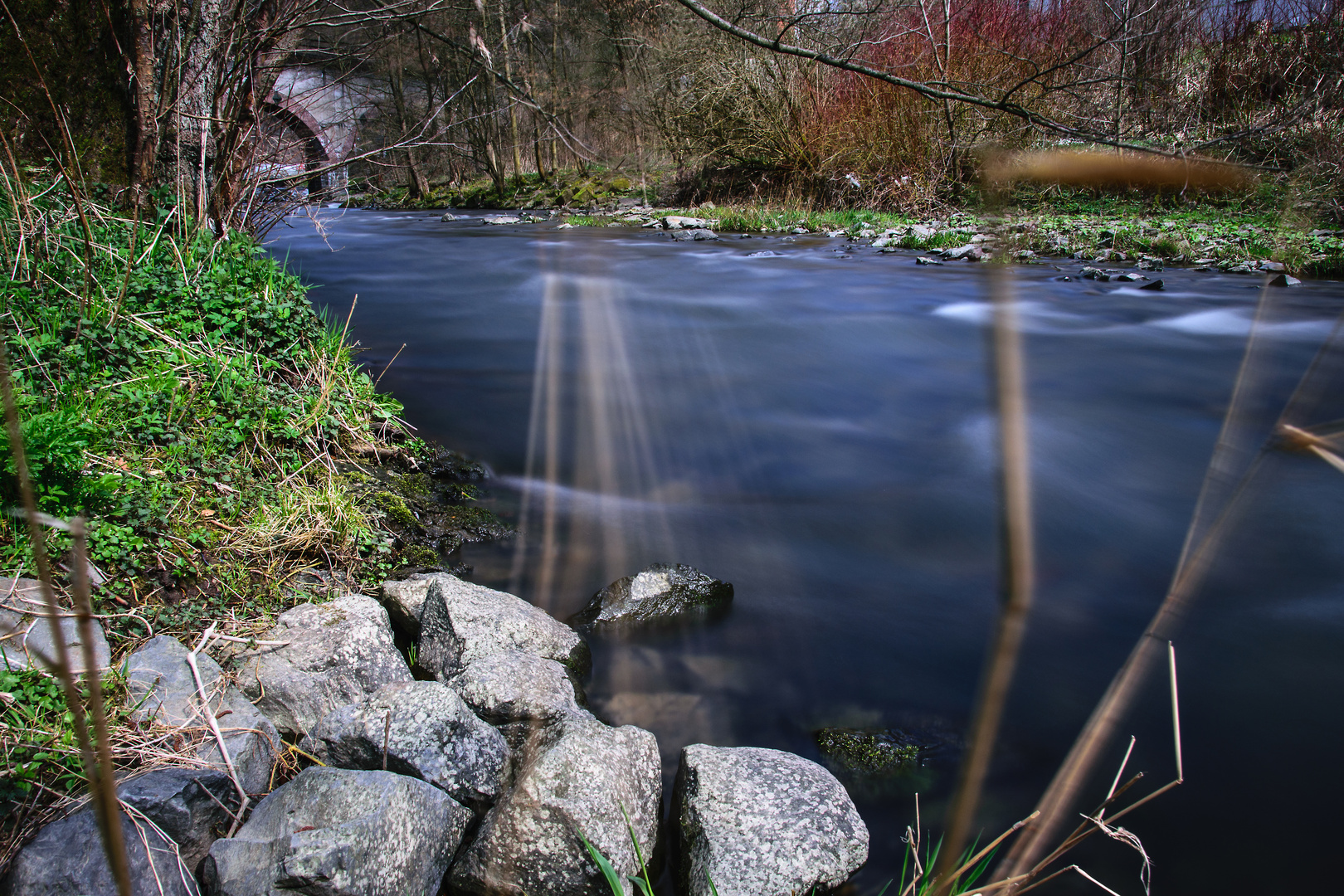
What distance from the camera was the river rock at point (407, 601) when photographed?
3.08 metres

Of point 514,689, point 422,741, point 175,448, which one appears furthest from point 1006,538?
point 175,448

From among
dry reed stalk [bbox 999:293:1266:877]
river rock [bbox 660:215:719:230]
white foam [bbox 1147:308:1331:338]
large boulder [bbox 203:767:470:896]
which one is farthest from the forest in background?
large boulder [bbox 203:767:470:896]

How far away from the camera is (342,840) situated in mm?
1892

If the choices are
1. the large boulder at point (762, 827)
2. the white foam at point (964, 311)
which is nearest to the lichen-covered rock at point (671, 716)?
the large boulder at point (762, 827)

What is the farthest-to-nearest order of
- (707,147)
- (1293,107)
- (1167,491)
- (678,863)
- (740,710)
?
(707,147)
(1167,491)
(740,710)
(678,863)
(1293,107)

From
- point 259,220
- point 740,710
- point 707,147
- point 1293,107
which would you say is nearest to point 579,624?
point 740,710

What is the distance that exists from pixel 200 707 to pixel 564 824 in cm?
113

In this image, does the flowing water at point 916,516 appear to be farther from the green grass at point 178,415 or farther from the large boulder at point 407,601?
the green grass at point 178,415

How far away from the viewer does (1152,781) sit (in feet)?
8.20

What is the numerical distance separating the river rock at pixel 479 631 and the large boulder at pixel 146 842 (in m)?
0.81

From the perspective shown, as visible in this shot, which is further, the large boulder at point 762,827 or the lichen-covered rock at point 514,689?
the lichen-covered rock at point 514,689

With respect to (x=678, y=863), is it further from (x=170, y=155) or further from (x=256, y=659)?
(x=170, y=155)

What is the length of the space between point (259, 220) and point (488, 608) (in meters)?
3.67

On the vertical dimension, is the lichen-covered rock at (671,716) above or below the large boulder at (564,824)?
below
